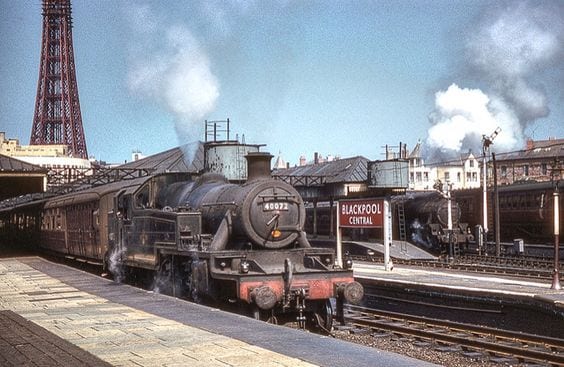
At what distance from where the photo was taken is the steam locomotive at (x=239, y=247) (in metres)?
12.4

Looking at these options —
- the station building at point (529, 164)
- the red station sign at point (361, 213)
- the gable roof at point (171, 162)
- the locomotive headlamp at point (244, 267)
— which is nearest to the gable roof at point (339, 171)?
the gable roof at point (171, 162)

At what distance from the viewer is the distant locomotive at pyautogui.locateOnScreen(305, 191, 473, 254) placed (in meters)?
32.0

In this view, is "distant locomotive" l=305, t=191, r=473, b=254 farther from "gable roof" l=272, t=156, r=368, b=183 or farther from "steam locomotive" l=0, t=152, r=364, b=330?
"steam locomotive" l=0, t=152, r=364, b=330

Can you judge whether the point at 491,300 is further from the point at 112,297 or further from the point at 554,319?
the point at 112,297

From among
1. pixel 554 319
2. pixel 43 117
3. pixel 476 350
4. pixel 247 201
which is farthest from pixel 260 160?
pixel 43 117

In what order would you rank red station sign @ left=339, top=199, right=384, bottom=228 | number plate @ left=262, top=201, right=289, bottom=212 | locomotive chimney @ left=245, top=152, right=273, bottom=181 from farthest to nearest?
red station sign @ left=339, top=199, right=384, bottom=228 < locomotive chimney @ left=245, top=152, right=273, bottom=181 < number plate @ left=262, top=201, right=289, bottom=212

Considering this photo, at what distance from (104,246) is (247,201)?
8.15 meters

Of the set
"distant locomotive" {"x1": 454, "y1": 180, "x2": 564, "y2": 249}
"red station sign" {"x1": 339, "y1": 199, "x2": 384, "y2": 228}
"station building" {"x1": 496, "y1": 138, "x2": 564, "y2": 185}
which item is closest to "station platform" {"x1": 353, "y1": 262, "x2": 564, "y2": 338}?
"red station sign" {"x1": 339, "y1": 199, "x2": 384, "y2": 228}

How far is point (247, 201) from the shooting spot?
42.7 ft

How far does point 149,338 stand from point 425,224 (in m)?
25.9

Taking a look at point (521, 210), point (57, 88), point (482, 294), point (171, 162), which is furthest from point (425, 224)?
point (57, 88)

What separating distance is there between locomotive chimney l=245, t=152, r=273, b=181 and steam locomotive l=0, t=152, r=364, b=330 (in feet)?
0.07

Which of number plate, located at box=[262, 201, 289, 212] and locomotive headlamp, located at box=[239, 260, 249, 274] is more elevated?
number plate, located at box=[262, 201, 289, 212]

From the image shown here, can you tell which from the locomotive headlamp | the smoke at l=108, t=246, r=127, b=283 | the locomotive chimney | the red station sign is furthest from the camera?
the red station sign
